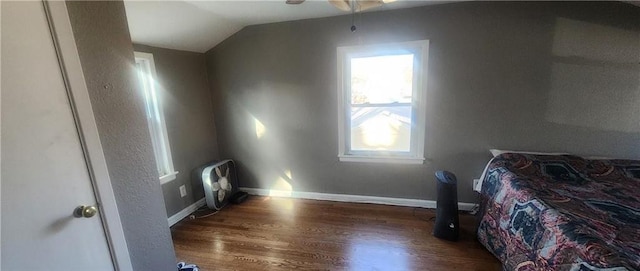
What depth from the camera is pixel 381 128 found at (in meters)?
2.66

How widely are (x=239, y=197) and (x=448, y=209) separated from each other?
2.24m

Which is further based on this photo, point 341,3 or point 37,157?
point 341,3

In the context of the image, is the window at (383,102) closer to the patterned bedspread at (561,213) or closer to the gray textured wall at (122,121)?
the patterned bedspread at (561,213)

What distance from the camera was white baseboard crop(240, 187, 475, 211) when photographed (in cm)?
263

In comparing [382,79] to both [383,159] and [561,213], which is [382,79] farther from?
[561,213]

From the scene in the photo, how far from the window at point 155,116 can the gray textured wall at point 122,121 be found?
4.47 ft

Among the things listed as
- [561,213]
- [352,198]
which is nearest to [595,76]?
[561,213]

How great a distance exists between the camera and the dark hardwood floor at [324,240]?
1.89 m

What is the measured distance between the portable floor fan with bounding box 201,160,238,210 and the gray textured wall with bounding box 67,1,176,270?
4.97ft

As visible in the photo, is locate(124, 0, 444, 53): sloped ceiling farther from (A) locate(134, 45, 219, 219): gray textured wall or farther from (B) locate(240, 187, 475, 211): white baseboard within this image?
(B) locate(240, 187, 475, 211): white baseboard

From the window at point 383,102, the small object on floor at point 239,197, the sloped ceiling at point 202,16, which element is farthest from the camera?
the small object on floor at point 239,197

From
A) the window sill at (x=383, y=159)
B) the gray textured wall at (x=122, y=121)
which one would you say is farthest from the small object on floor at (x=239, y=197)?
the gray textured wall at (x=122, y=121)

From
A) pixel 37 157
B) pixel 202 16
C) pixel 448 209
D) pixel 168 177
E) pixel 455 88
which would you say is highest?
pixel 202 16

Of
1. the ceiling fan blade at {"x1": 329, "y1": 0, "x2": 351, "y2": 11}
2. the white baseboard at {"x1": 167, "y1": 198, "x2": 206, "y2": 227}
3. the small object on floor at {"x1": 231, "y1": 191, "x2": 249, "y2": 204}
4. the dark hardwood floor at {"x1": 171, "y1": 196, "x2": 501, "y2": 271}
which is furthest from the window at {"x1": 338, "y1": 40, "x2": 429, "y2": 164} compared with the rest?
the white baseboard at {"x1": 167, "y1": 198, "x2": 206, "y2": 227}
